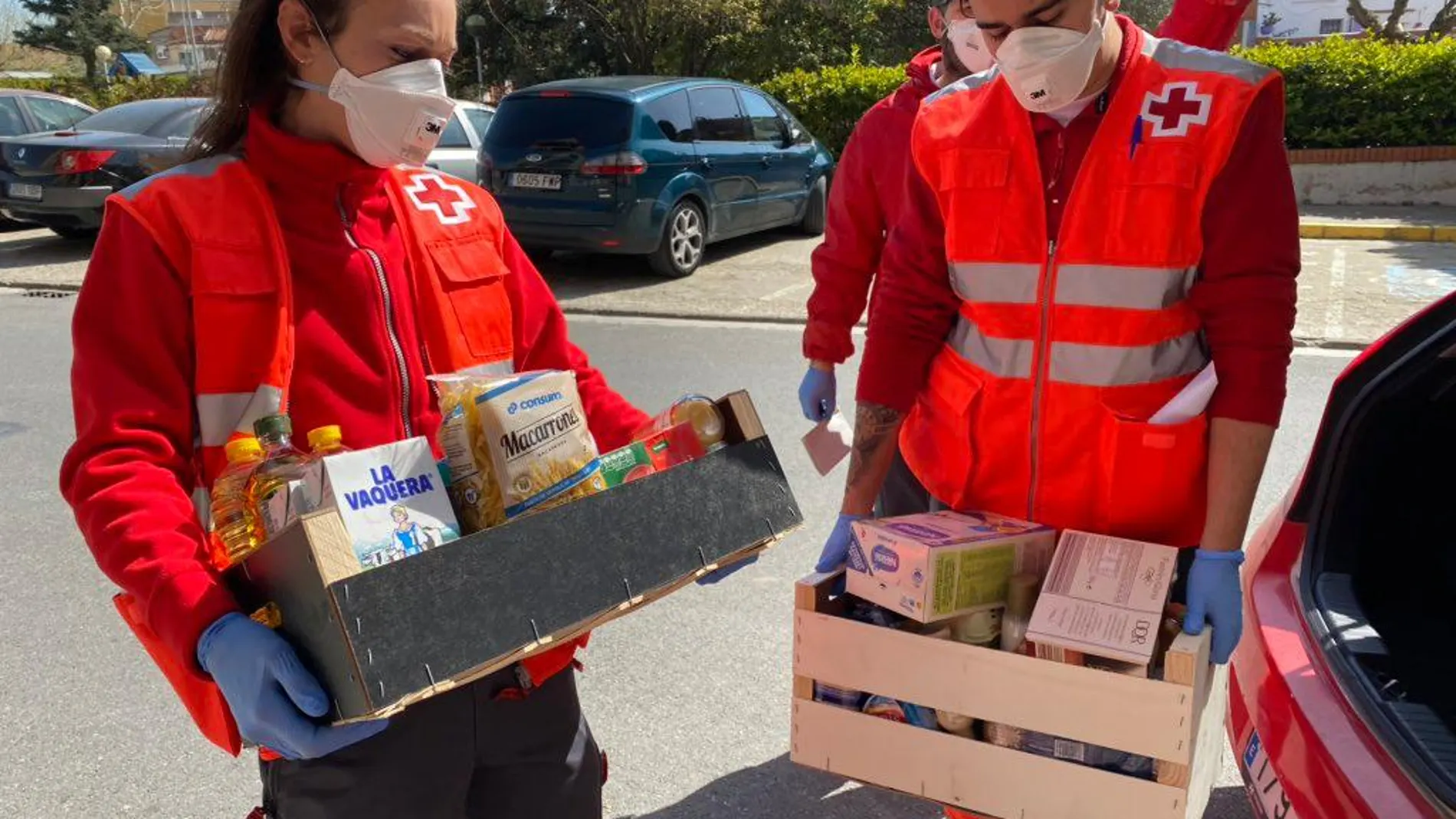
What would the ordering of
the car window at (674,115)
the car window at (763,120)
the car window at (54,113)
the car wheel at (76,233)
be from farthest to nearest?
the car window at (54,113) → the car wheel at (76,233) → the car window at (763,120) → the car window at (674,115)

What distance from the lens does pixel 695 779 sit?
122 inches

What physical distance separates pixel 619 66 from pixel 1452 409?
77.4 ft

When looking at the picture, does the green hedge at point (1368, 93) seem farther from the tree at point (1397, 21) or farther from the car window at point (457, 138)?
the car window at point (457, 138)

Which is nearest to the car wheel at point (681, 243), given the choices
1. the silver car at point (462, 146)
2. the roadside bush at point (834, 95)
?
the silver car at point (462, 146)

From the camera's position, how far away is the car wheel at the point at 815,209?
1203 centimetres

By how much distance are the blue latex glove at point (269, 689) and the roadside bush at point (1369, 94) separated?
1304 cm

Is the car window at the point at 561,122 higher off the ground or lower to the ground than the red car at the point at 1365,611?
higher

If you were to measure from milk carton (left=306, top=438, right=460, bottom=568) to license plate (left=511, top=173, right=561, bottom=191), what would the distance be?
823 centimetres

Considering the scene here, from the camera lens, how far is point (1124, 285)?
1.91 m

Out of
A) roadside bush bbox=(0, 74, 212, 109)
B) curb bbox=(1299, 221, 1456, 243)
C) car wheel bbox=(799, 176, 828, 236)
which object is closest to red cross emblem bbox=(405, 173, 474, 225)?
car wheel bbox=(799, 176, 828, 236)

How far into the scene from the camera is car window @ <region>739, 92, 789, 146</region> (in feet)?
35.9

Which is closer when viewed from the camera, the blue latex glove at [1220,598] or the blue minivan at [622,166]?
the blue latex glove at [1220,598]

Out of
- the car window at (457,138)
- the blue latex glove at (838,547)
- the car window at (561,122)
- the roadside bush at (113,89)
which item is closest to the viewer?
the blue latex glove at (838,547)

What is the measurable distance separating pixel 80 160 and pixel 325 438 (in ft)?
38.2
